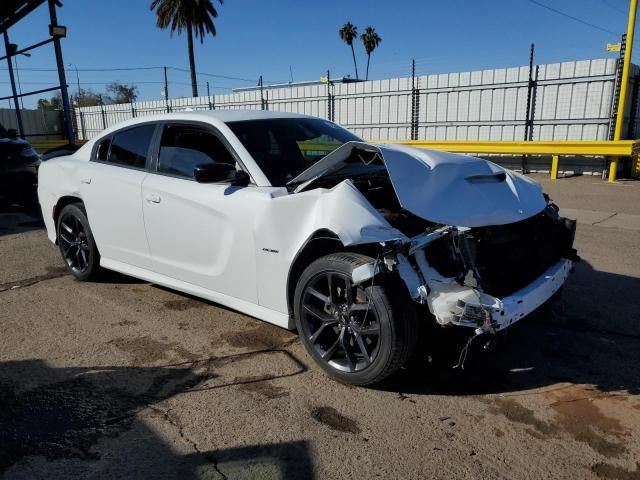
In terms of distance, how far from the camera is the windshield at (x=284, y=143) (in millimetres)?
3799

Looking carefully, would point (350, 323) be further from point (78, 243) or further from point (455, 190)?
point (78, 243)

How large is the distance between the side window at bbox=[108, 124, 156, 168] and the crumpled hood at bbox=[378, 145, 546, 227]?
7.23 ft

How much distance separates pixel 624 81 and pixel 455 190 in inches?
452

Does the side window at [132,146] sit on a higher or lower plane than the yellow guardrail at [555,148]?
higher

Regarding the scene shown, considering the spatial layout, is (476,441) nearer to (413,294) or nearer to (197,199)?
(413,294)

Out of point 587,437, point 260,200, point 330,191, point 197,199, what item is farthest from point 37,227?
point 587,437

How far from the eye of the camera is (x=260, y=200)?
3.46 metres

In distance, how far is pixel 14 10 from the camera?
12.9 meters

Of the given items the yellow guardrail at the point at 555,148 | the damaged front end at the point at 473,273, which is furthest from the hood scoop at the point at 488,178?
the yellow guardrail at the point at 555,148

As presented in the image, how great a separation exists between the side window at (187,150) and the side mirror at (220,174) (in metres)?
0.24

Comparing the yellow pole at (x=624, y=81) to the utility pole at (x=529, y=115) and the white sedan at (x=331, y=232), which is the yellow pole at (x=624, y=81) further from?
the white sedan at (x=331, y=232)

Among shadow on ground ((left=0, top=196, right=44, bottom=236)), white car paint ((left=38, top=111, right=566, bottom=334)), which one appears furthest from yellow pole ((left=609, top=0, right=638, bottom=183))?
shadow on ground ((left=0, top=196, right=44, bottom=236))

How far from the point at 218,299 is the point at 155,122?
1.71m

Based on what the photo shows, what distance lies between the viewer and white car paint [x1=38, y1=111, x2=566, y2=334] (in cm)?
291
